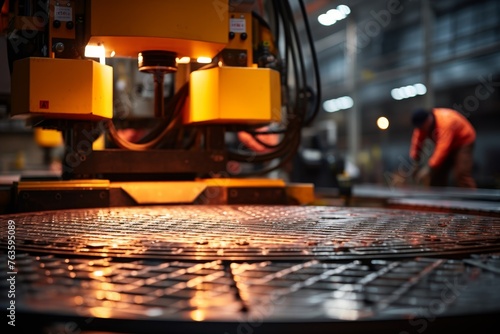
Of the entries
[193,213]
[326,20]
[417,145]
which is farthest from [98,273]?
[326,20]

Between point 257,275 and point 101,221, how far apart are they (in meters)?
0.72

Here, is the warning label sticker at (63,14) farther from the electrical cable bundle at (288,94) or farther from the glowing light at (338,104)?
the glowing light at (338,104)

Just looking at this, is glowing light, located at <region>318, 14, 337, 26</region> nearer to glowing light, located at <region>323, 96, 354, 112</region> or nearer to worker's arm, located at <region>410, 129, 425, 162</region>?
glowing light, located at <region>323, 96, 354, 112</region>

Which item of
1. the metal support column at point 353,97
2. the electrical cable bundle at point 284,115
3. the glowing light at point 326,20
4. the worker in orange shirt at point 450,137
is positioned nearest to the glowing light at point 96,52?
the electrical cable bundle at point 284,115

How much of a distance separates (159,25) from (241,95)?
388 mm

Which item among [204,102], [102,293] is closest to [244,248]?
[102,293]

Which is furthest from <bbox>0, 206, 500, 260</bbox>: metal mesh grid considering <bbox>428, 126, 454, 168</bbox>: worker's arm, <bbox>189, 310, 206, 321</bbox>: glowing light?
<bbox>428, 126, 454, 168</bbox>: worker's arm

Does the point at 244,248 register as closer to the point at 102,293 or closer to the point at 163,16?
the point at 102,293

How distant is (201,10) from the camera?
1598 mm

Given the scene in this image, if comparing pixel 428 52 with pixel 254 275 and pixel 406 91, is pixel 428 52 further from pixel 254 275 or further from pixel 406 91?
pixel 254 275

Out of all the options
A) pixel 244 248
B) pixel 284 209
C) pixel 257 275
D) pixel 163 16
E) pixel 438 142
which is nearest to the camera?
pixel 257 275

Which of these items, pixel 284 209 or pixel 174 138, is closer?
pixel 284 209

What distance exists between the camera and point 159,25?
1550 millimetres

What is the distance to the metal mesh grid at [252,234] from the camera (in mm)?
923
